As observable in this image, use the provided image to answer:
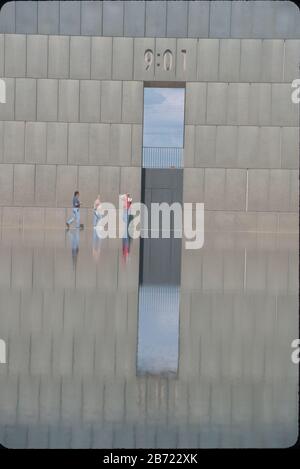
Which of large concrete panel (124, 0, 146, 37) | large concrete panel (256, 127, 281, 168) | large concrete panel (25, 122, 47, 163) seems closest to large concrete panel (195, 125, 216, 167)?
large concrete panel (256, 127, 281, 168)

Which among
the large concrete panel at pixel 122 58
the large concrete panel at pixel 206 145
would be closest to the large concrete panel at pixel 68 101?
the large concrete panel at pixel 122 58

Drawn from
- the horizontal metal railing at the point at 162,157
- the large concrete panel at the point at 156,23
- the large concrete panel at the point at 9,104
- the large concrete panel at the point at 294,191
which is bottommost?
the large concrete panel at the point at 294,191

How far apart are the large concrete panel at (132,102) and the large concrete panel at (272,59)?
5789 mm

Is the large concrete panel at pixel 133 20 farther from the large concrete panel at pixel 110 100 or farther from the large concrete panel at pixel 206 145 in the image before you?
the large concrete panel at pixel 206 145

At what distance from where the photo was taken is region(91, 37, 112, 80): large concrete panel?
34.9 m

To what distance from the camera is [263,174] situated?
35.0 m

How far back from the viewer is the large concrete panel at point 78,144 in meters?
35.1

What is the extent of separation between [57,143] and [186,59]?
7176mm

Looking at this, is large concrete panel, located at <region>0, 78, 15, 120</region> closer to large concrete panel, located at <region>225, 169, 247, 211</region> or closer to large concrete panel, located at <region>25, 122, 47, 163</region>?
large concrete panel, located at <region>25, 122, 47, 163</region>

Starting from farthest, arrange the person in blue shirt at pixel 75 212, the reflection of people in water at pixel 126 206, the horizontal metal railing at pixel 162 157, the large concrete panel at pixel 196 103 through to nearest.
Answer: the horizontal metal railing at pixel 162 157 < the large concrete panel at pixel 196 103 < the reflection of people in water at pixel 126 206 < the person in blue shirt at pixel 75 212

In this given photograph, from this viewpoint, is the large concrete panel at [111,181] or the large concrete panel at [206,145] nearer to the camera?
the large concrete panel at [206,145]
